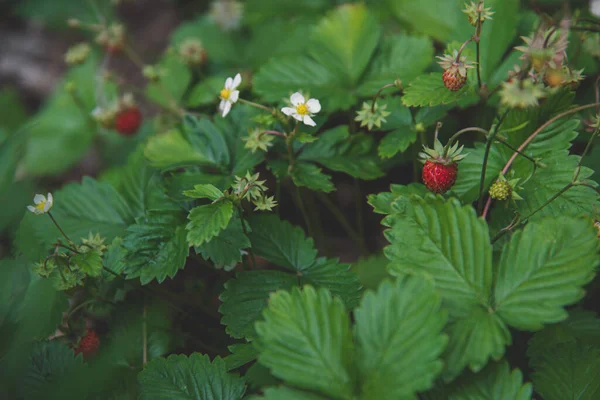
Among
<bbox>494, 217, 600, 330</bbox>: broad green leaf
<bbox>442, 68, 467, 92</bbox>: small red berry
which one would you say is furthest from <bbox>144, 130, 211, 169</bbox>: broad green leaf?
<bbox>494, 217, 600, 330</bbox>: broad green leaf

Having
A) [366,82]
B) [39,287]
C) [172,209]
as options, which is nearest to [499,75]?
[366,82]

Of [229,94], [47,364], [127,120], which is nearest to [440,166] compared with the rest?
[229,94]

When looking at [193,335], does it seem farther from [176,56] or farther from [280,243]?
[176,56]

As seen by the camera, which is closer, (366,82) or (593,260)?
(593,260)

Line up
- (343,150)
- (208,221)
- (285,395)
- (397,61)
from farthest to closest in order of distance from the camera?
(397,61), (343,150), (208,221), (285,395)

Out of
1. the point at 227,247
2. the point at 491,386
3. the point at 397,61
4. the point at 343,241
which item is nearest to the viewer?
the point at 491,386

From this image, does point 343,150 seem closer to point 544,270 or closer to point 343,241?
point 343,241
